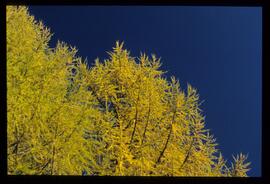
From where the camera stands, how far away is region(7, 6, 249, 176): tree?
4.10 meters

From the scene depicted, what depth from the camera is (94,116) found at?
4.25m

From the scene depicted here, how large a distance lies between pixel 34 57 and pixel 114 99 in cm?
93

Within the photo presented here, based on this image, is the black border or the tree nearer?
the black border

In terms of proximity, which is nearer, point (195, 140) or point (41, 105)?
point (41, 105)

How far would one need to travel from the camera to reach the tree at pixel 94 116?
4.10 metres

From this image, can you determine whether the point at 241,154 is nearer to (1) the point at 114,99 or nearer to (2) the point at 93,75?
(1) the point at 114,99

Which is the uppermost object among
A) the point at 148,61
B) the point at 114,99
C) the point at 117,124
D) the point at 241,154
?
the point at 148,61

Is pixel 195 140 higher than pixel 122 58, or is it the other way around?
pixel 122 58
